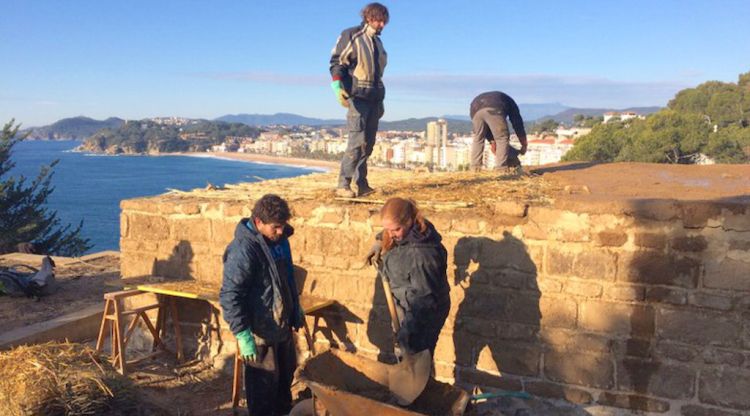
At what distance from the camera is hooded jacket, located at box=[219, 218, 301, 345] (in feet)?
13.2

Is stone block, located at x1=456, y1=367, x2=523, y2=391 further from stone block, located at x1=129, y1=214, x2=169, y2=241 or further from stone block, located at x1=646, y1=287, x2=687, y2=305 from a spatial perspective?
stone block, located at x1=129, y1=214, x2=169, y2=241

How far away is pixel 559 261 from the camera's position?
4.57 meters

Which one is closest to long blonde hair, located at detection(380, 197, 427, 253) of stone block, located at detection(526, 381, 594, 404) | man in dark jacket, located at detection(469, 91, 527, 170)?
stone block, located at detection(526, 381, 594, 404)

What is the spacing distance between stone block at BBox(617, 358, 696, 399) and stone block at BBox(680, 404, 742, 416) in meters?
0.08

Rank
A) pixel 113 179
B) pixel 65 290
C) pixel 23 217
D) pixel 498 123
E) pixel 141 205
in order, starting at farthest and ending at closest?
pixel 113 179 < pixel 23 217 < pixel 65 290 < pixel 498 123 < pixel 141 205

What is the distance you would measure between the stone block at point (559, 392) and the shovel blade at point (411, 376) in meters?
1.16

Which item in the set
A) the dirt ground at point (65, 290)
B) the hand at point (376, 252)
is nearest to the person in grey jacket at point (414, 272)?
the hand at point (376, 252)

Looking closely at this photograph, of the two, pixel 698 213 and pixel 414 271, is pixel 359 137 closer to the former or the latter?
pixel 414 271

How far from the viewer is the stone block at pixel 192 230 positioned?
19.8 ft

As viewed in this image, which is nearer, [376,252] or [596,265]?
[596,265]

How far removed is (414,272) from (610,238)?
1.56 m

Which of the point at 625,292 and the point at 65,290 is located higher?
the point at 625,292

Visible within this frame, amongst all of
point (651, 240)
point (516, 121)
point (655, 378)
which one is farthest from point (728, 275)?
point (516, 121)

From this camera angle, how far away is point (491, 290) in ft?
15.8
